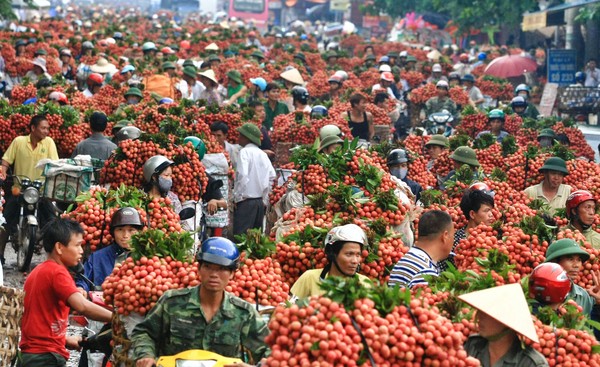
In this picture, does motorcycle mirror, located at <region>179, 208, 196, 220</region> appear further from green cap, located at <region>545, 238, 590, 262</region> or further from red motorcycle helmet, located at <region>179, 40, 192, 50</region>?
red motorcycle helmet, located at <region>179, 40, 192, 50</region>

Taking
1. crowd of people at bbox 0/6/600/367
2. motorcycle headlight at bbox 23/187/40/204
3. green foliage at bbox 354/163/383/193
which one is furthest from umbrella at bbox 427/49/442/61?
green foliage at bbox 354/163/383/193

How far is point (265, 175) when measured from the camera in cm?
1541

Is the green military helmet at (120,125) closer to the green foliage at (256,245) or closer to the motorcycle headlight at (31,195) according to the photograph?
the motorcycle headlight at (31,195)

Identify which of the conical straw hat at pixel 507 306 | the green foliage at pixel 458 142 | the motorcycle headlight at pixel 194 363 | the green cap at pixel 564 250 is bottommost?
the green foliage at pixel 458 142

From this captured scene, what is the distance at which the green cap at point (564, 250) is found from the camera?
9.28 m

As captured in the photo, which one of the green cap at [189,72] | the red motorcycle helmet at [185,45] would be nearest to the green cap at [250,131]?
the green cap at [189,72]

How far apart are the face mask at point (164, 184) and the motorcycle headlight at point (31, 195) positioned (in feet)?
10.4

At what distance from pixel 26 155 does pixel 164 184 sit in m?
3.85

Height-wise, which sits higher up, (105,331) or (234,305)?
(234,305)

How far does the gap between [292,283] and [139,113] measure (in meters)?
7.36

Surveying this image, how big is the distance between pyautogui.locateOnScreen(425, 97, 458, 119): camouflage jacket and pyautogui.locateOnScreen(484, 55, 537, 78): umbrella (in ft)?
33.9

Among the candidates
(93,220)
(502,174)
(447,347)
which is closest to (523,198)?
(502,174)

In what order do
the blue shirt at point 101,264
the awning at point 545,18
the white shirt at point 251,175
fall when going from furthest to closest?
the awning at point 545,18, the white shirt at point 251,175, the blue shirt at point 101,264

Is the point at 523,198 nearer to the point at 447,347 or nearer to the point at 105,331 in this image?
the point at 105,331
